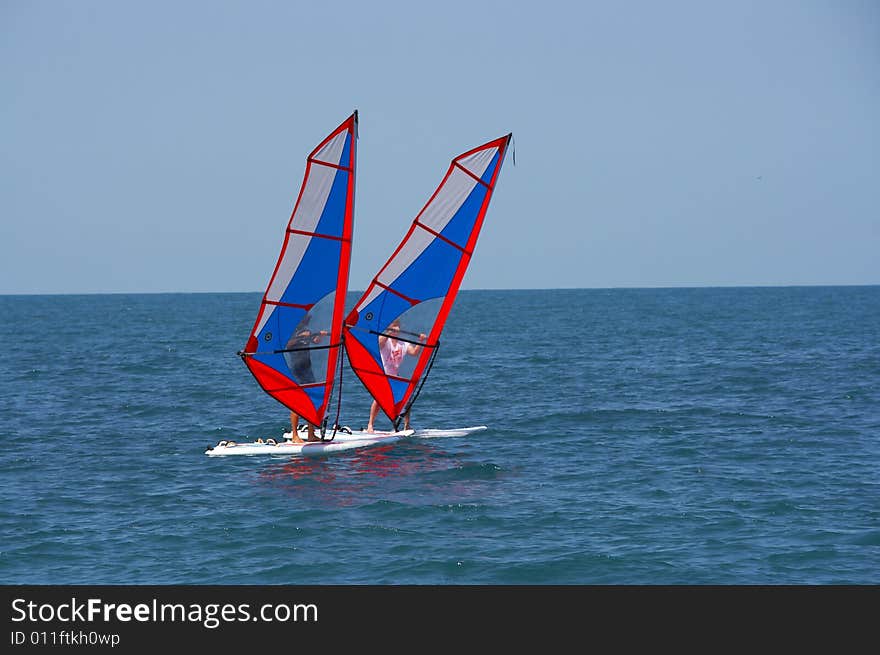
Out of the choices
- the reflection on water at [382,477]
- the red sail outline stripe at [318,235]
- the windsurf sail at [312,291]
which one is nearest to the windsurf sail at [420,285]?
the windsurf sail at [312,291]

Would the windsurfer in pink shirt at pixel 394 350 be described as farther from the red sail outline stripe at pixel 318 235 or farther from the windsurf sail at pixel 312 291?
the red sail outline stripe at pixel 318 235

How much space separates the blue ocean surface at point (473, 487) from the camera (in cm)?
1911

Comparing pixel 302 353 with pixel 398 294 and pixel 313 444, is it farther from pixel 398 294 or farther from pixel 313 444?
pixel 398 294

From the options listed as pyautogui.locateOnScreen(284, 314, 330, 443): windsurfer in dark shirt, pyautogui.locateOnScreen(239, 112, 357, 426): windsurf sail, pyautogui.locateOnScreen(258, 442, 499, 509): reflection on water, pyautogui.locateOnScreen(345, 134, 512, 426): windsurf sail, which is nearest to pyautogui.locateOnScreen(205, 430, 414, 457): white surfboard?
pyautogui.locateOnScreen(258, 442, 499, 509): reflection on water

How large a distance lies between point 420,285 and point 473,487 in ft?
24.7

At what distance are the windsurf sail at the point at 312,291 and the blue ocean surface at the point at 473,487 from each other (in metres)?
2.30

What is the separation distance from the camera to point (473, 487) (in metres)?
25.5

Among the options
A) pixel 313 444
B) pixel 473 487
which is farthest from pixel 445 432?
pixel 473 487

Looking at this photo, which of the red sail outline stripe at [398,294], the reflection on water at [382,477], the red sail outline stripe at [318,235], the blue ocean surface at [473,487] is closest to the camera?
the blue ocean surface at [473,487]
